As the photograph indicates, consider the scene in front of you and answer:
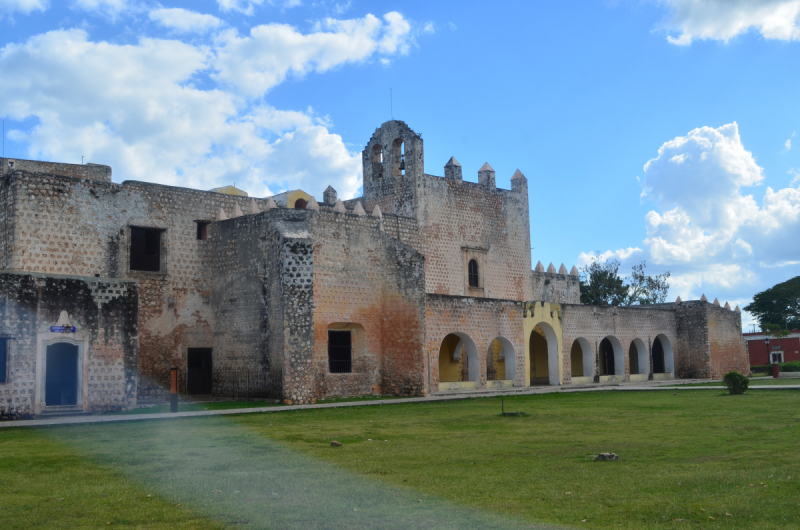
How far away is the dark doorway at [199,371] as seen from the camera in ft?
74.7

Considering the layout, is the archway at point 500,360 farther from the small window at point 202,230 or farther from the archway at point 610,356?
the small window at point 202,230

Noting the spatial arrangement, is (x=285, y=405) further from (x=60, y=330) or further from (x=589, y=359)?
(x=589, y=359)

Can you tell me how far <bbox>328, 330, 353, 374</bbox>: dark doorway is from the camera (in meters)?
22.1

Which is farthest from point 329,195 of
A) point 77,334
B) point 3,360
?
point 3,360

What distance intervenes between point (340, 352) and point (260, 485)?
46.9 feet

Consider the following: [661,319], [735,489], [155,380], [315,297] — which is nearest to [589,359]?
[661,319]

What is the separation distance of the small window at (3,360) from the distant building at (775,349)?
43969mm

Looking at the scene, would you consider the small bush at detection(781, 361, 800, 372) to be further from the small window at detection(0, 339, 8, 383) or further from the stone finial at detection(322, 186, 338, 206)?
the small window at detection(0, 339, 8, 383)

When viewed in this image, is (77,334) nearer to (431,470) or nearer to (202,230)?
(202,230)

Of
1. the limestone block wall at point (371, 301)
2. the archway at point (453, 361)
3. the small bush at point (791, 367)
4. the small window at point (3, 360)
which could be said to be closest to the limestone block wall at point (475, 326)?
the limestone block wall at point (371, 301)

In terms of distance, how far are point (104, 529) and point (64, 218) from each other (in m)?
16.2

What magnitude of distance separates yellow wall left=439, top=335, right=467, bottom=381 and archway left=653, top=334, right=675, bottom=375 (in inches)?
452

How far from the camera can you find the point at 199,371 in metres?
22.9

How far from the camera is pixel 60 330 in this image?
1764cm
